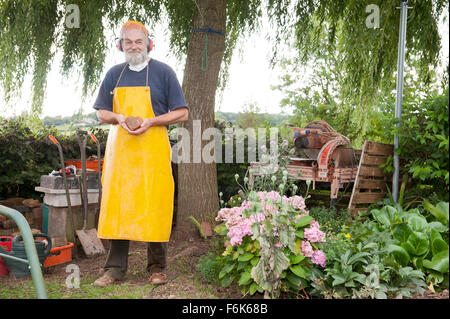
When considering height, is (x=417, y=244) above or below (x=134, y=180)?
below

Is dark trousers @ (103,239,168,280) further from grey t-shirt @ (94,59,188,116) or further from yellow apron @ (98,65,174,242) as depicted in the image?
grey t-shirt @ (94,59,188,116)

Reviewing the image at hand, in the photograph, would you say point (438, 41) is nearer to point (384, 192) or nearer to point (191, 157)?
point (384, 192)

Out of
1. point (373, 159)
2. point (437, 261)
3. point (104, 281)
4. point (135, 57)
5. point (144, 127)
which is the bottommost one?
point (104, 281)

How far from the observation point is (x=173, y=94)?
9.45ft

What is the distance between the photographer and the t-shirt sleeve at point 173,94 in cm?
285

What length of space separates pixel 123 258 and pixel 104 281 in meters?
0.20

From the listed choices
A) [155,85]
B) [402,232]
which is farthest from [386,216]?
[155,85]

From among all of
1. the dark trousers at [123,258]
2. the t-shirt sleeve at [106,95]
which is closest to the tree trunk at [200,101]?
the dark trousers at [123,258]

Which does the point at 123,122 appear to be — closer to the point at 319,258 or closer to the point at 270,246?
the point at 270,246

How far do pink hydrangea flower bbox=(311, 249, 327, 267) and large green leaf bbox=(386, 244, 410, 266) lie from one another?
0.44 meters

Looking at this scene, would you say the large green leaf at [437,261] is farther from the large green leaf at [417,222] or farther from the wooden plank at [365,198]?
the wooden plank at [365,198]

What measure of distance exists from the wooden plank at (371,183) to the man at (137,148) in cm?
181

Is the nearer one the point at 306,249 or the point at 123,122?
the point at 306,249

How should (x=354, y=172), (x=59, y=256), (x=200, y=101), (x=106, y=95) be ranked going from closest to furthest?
(x=106, y=95)
(x=59, y=256)
(x=200, y=101)
(x=354, y=172)
